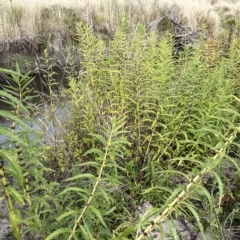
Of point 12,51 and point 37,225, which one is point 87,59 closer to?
point 37,225

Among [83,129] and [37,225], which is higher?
[37,225]

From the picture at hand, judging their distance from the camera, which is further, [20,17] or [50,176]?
[20,17]

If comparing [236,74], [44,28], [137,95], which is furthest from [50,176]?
[44,28]

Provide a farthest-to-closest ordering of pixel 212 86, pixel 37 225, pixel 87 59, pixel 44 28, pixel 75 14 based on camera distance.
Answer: pixel 75 14 < pixel 44 28 < pixel 87 59 < pixel 212 86 < pixel 37 225

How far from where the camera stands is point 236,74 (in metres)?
3.43

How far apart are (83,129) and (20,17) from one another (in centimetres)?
682

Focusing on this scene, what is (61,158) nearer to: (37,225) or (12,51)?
(37,225)

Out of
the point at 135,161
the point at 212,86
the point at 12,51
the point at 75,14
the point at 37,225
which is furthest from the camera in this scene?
the point at 75,14

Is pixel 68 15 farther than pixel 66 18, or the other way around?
pixel 68 15

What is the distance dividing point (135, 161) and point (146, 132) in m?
0.32

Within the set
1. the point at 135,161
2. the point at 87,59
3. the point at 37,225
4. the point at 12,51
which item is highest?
the point at 87,59

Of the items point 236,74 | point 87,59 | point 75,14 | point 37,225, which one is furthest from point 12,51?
point 37,225

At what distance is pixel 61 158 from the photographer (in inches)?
112

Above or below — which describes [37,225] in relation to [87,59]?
below
